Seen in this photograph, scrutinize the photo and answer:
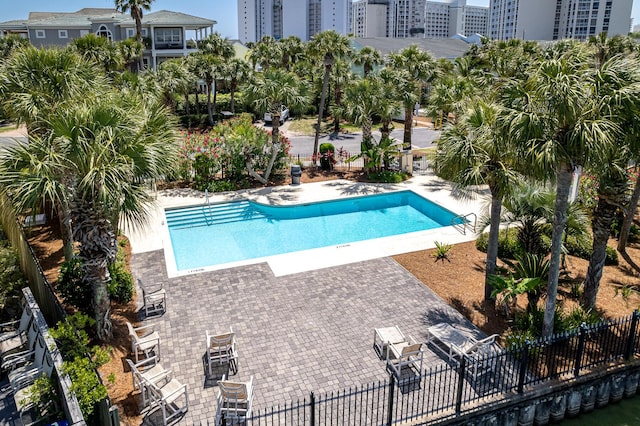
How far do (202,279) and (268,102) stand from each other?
463 inches

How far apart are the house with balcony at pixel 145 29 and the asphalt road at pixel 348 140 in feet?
73.1

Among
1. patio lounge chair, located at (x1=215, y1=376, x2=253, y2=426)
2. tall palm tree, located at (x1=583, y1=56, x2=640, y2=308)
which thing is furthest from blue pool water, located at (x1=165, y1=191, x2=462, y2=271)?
patio lounge chair, located at (x1=215, y1=376, x2=253, y2=426)

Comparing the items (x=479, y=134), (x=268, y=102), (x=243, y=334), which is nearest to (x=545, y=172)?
(x=479, y=134)

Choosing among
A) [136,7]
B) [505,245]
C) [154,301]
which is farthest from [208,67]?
[154,301]

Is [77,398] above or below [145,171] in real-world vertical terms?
below

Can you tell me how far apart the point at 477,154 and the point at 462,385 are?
5199 mm

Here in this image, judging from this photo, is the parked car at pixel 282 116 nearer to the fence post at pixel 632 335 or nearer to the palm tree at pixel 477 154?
the palm tree at pixel 477 154

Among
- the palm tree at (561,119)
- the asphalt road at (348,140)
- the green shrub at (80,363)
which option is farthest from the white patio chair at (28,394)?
the asphalt road at (348,140)

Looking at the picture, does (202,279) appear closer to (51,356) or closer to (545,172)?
(51,356)

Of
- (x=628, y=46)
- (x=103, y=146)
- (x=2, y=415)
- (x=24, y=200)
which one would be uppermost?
(x=628, y=46)

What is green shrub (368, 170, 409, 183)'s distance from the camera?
25.1 metres

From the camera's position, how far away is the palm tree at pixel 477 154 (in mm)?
11062

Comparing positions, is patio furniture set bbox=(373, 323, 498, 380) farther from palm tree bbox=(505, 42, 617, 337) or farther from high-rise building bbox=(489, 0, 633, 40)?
high-rise building bbox=(489, 0, 633, 40)

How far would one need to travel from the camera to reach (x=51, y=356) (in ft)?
29.1
